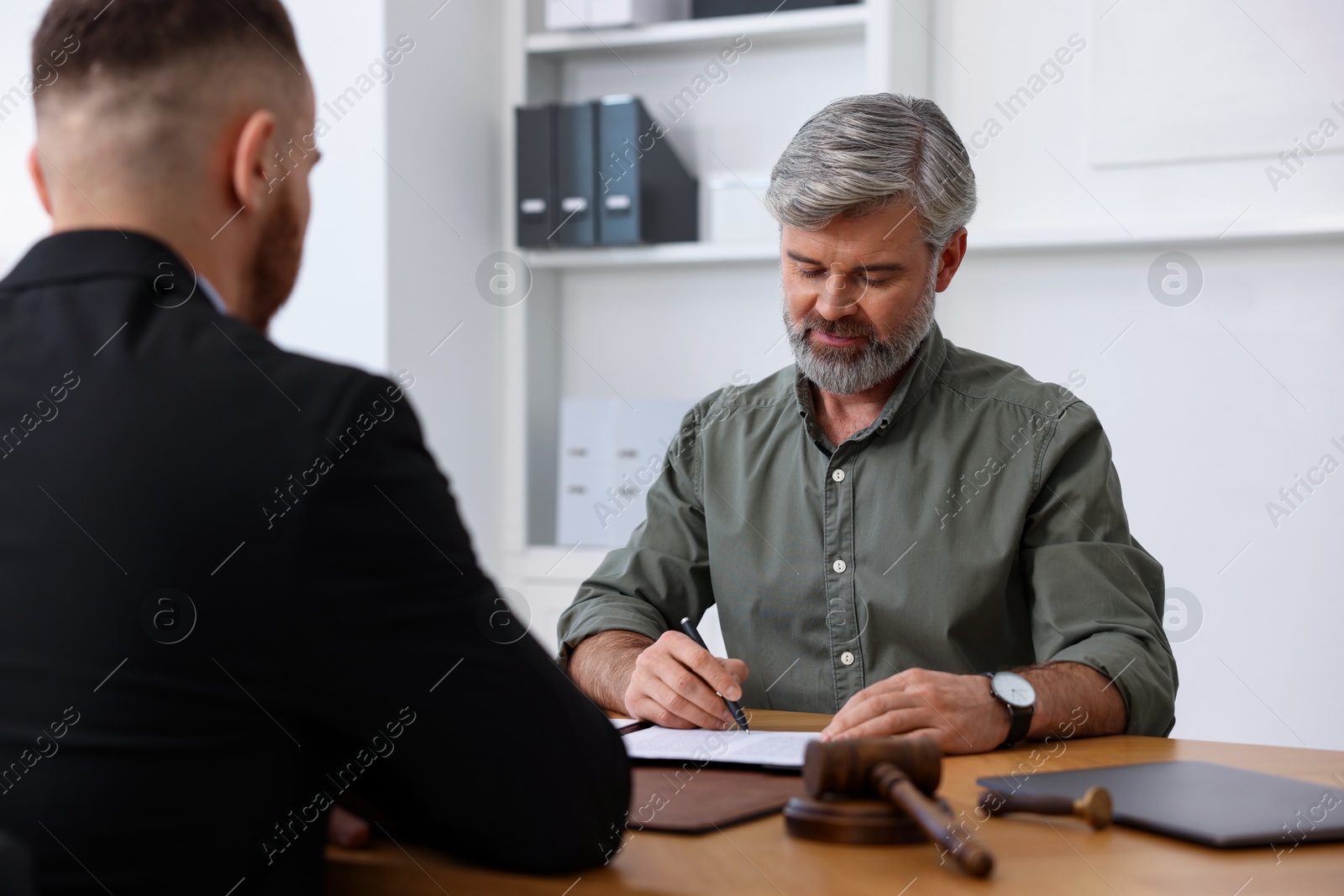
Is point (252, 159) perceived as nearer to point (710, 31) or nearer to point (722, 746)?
point (722, 746)

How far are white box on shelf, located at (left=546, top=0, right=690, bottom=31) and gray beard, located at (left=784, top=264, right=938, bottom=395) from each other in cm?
160

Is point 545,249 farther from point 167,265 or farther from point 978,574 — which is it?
point 167,265

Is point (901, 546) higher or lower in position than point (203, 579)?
lower

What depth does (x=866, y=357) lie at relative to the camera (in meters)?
1.75

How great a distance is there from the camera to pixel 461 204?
3074 millimetres

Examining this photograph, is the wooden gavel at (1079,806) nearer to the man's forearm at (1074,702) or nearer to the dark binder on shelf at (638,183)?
the man's forearm at (1074,702)

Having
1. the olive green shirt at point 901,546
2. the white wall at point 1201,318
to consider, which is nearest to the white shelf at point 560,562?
the white wall at point 1201,318

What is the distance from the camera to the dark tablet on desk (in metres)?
0.94

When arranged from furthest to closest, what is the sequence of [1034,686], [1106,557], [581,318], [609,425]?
[581,318] → [609,425] → [1106,557] → [1034,686]

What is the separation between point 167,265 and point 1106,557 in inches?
47.0

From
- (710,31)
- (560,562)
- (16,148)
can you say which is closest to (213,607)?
(560,562)

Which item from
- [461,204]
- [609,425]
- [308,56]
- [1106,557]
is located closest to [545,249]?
[461,204]

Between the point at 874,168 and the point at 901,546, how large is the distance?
532 mm

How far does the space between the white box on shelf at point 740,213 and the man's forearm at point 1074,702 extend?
1763mm
